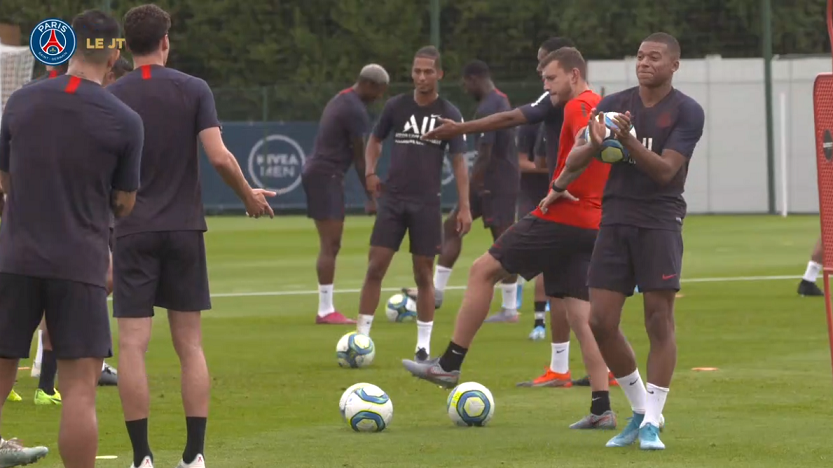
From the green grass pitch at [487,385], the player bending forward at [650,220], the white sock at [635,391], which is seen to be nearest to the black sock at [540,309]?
the green grass pitch at [487,385]

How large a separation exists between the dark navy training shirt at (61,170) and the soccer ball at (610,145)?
2461mm

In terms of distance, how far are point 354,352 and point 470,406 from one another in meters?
2.80

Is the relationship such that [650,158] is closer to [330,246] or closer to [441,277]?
[330,246]

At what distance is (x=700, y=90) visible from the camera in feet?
112

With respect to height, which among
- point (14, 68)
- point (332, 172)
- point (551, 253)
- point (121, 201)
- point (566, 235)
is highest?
point (14, 68)

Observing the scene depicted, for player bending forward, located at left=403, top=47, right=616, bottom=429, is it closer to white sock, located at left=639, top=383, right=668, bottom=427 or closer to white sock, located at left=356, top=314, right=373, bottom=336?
white sock, located at left=639, top=383, right=668, bottom=427

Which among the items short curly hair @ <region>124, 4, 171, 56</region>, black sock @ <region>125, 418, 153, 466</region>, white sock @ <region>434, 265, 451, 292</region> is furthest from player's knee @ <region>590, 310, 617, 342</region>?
white sock @ <region>434, 265, 451, 292</region>

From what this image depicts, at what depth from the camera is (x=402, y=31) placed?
40000mm

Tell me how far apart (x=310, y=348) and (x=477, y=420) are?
171 inches

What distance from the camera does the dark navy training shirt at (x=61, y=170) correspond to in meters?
6.75

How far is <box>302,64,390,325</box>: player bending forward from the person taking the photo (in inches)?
619

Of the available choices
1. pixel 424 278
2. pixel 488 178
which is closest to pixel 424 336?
pixel 424 278

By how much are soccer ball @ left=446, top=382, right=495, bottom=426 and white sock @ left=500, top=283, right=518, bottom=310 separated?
19.5 ft

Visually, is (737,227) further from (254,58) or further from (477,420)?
(477,420)
